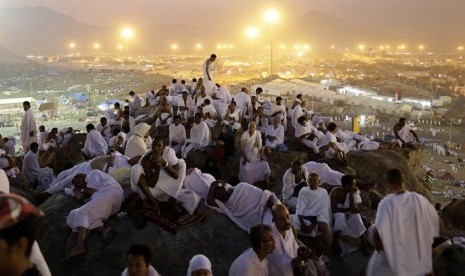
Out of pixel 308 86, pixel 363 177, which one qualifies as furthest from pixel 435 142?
pixel 363 177

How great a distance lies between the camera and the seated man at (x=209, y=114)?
14.2 m

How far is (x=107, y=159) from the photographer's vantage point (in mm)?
8812

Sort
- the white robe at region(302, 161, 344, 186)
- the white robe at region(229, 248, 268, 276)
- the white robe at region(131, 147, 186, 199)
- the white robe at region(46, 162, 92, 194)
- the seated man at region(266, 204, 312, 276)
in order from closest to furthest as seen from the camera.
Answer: the white robe at region(229, 248, 268, 276)
the seated man at region(266, 204, 312, 276)
the white robe at region(131, 147, 186, 199)
the white robe at region(46, 162, 92, 194)
the white robe at region(302, 161, 344, 186)

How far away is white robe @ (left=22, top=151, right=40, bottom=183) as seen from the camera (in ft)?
37.2

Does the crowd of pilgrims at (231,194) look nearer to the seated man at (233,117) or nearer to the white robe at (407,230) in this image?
the white robe at (407,230)

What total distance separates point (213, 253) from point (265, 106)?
10015 mm

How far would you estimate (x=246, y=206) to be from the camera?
7070mm

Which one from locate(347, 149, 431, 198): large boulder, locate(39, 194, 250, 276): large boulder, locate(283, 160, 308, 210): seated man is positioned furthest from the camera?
locate(347, 149, 431, 198): large boulder

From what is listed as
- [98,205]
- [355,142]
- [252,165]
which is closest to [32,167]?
[252,165]

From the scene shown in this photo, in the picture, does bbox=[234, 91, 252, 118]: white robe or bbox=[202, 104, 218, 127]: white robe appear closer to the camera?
bbox=[202, 104, 218, 127]: white robe

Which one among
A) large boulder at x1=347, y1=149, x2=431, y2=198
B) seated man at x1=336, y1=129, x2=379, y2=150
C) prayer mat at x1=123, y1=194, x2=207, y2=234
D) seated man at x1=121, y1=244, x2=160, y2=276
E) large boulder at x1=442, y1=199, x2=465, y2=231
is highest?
seated man at x1=121, y1=244, x2=160, y2=276

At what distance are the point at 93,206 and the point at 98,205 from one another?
0.07m

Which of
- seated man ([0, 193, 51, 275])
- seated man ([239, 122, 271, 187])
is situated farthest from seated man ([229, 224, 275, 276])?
seated man ([239, 122, 271, 187])

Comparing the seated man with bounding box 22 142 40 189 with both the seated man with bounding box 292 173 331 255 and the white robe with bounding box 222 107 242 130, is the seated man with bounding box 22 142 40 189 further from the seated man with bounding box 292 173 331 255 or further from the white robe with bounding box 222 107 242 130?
the seated man with bounding box 292 173 331 255
